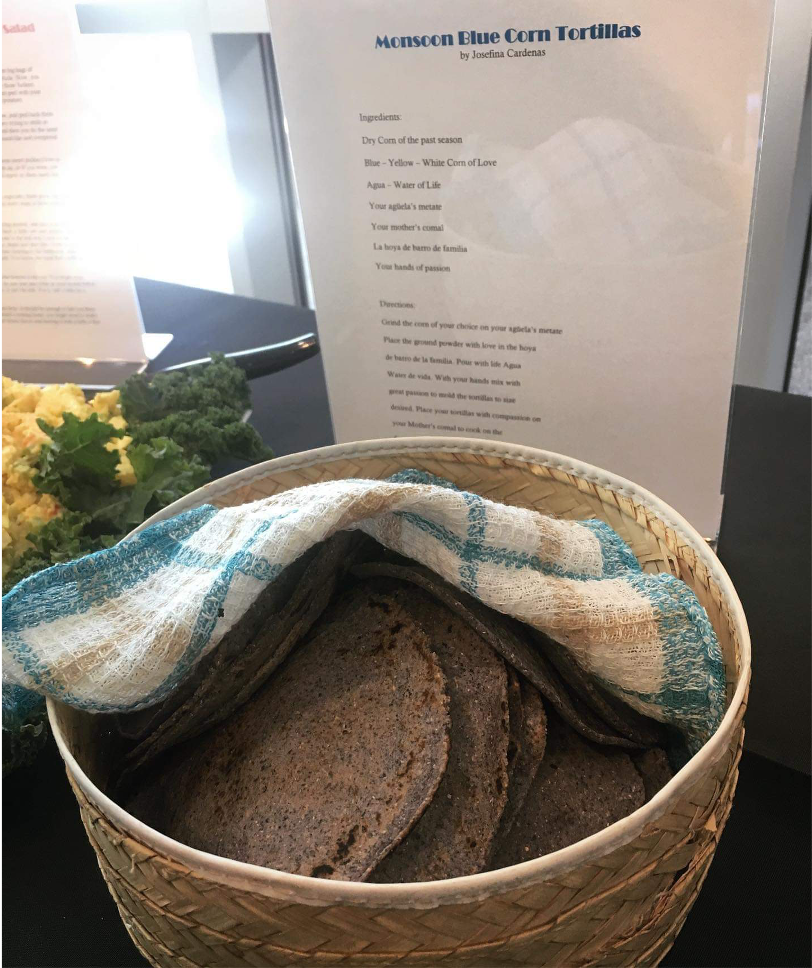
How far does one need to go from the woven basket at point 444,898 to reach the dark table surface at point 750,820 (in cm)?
12

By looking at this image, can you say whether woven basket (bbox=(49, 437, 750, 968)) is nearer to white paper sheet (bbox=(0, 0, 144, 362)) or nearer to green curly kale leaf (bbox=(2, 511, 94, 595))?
green curly kale leaf (bbox=(2, 511, 94, 595))

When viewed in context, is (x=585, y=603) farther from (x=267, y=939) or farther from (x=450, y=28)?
(x=450, y=28)

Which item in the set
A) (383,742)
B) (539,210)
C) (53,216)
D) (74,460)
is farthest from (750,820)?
(53,216)

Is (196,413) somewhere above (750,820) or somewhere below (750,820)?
above

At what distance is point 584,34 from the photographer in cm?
66

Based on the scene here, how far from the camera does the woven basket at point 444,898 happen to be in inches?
14.9

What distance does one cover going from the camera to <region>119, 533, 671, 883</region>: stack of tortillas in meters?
0.46

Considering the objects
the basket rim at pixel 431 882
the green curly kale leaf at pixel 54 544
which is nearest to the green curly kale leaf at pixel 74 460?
the green curly kale leaf at pixel 54 544

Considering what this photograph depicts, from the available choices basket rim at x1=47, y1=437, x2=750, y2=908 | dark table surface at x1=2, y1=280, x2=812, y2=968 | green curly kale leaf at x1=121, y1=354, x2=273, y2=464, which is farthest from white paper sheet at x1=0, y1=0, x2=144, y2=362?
basket rim at x1=47, y1=437, x2=750, y2=908

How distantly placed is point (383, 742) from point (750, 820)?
33cm

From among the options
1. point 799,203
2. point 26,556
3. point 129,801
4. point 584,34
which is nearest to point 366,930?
point 129,801

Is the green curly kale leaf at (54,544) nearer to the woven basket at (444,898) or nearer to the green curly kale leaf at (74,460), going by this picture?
the green curly kale leaf at (74,460)

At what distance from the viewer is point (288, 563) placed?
0.50m

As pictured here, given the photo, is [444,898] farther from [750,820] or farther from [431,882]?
[750,820]
